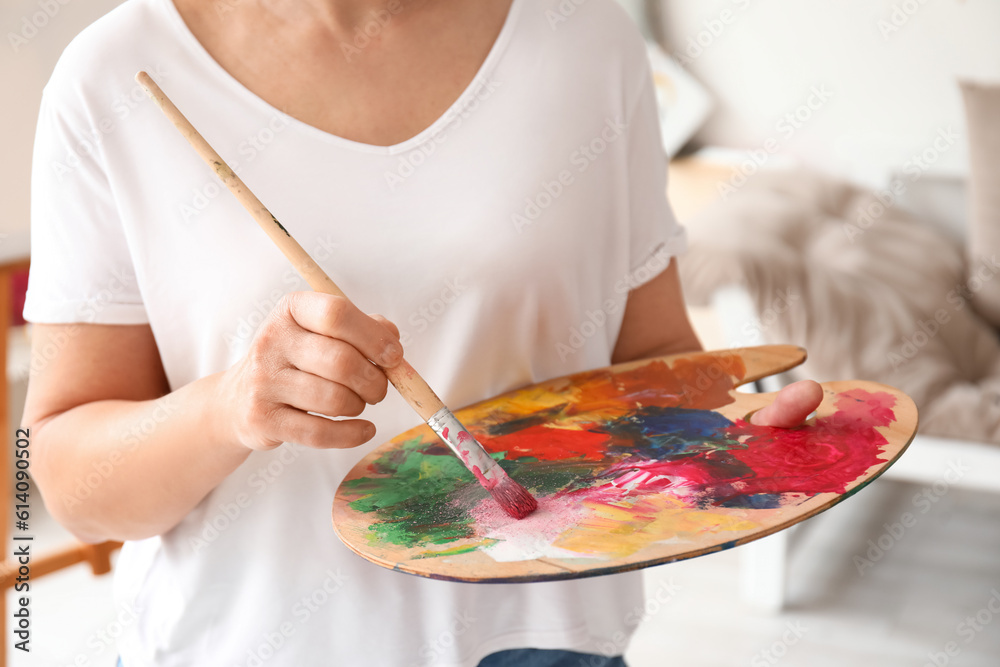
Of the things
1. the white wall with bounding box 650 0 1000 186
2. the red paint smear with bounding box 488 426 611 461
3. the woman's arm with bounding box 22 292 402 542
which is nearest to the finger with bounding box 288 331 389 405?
the woman's arm with bounding box 22 292 402 542

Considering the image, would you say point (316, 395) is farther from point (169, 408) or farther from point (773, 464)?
point (773, 464)

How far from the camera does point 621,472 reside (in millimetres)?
560

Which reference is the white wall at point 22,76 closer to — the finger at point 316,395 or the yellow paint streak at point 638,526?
the finger at point 316,395

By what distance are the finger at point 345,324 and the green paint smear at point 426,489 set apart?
9cm

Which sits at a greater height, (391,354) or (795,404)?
(391,354)

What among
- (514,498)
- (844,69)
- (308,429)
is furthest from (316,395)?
(844,69)

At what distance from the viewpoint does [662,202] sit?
77 centimetres

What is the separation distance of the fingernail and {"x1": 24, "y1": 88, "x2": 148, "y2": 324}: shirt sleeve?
0.23m

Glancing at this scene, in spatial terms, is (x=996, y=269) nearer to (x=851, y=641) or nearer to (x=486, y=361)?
(x=851, y=641)

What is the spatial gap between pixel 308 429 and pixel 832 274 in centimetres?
171

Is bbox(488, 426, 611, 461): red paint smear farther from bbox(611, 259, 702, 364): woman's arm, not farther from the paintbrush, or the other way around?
bbox(611, 259, 702, 364): woman's arm

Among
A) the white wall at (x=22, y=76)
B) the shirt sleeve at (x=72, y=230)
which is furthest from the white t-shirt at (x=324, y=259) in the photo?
the white wall at (x=22, y=76)

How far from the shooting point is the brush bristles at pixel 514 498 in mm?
521

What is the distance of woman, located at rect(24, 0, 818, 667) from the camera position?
0.61m
